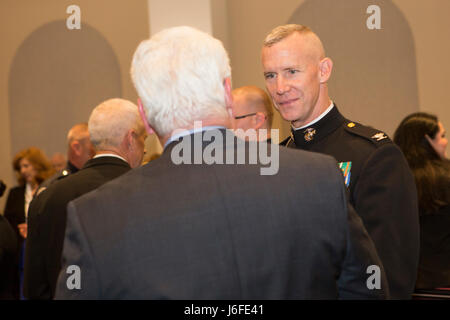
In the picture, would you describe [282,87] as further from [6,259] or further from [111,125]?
[6,259]

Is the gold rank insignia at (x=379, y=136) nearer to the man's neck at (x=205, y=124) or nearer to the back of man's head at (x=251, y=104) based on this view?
the man's neck at (x=205, y=124)

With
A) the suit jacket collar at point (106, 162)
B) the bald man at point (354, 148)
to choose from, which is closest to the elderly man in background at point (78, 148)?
the suit jacket collar at point (106, 162)

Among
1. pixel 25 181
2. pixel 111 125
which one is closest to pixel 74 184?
pixel 111 125

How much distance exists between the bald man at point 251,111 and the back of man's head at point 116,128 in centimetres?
63

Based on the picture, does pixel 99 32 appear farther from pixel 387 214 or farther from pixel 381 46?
pixel 387 214

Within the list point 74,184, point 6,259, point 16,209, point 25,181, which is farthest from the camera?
point 25,181

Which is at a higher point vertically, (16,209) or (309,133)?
(309,133)

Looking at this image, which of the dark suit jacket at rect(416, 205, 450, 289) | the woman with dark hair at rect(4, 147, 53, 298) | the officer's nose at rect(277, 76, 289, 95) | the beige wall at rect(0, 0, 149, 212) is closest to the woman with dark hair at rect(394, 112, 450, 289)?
the dark suit jacket at rect(416, 205, 450, 289)

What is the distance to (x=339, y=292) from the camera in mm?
1390

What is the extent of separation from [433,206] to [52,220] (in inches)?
79.2

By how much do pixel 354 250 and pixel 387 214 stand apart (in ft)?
1.66

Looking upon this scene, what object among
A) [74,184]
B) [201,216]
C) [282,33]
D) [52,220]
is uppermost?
[282,33]

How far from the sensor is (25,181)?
5566 mm

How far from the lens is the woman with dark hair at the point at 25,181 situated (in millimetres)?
5348
